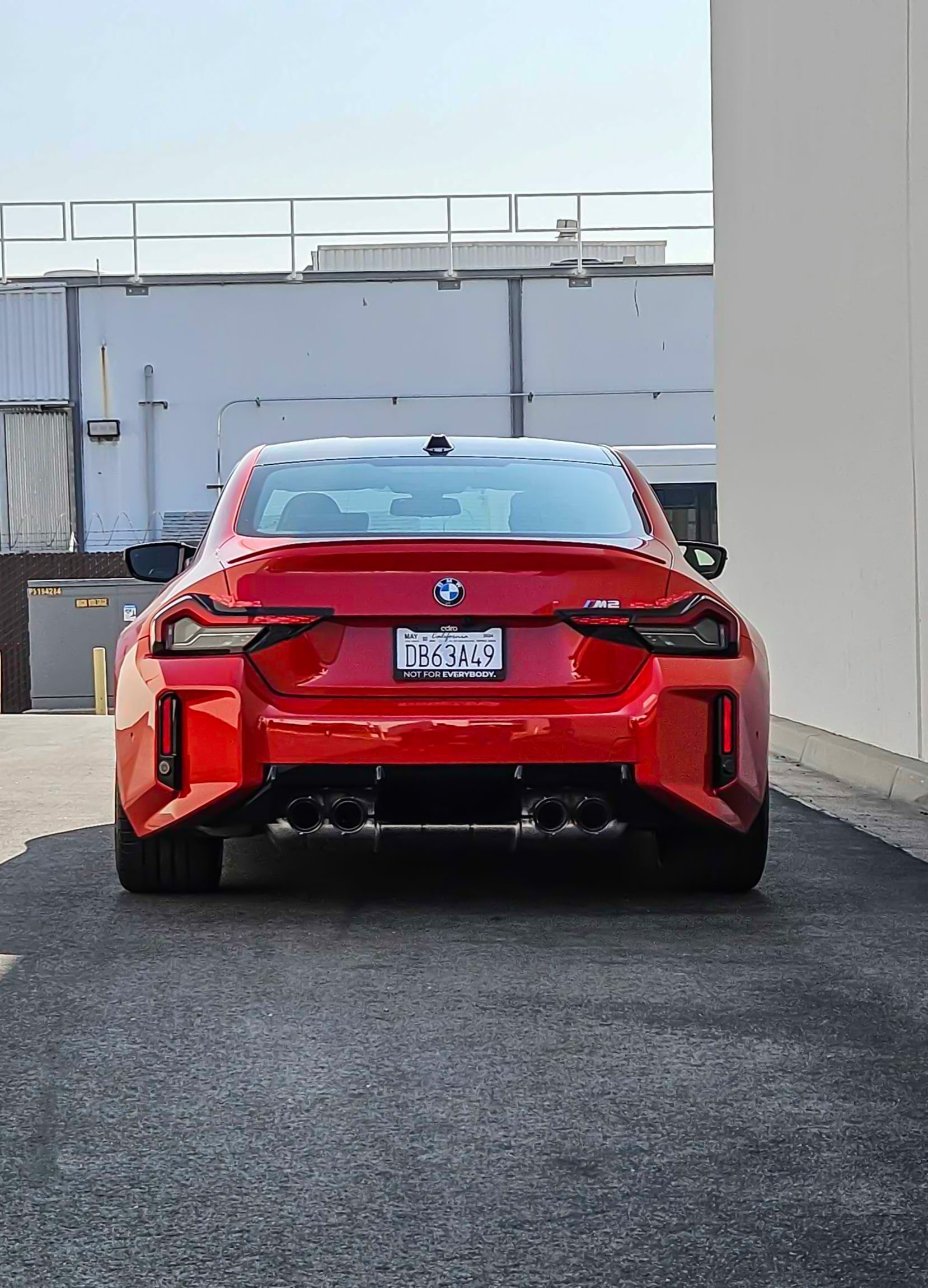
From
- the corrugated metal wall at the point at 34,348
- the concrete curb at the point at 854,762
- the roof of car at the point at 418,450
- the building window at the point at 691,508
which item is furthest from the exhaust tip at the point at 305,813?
the corrugated metal wall at the point at 34,348

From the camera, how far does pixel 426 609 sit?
18.5ft

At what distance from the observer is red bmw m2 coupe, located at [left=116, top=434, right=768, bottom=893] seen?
18.5 feet

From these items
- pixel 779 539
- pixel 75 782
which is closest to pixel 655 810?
pixel 75 782

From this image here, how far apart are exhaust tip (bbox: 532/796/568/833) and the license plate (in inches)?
15.7

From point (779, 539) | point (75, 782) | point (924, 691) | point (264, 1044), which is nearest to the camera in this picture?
point (264, 1044)

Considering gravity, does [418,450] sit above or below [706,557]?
above

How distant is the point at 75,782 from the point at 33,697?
14.1 m

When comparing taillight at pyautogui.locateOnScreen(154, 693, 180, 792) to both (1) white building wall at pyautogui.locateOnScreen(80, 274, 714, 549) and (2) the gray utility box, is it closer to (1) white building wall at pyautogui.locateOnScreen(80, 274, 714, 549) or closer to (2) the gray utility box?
(2) the gray utility box

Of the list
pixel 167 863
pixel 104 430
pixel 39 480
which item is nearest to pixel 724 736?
pixel 167 863

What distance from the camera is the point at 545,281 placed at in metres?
28.0

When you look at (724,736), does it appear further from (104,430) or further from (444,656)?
(104,430)

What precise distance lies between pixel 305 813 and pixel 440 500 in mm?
1279

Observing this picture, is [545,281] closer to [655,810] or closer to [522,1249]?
[655,810]

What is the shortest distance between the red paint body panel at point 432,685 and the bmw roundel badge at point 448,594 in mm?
24
